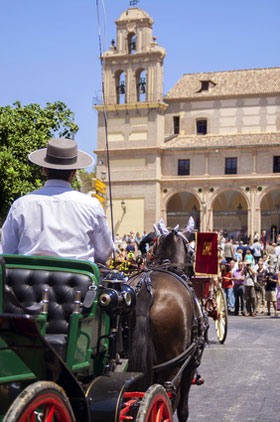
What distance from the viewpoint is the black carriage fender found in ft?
13.8

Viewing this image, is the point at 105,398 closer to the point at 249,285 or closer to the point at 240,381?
the point at 240,381

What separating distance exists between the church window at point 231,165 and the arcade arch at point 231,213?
2.06 meters

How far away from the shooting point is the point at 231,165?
174 ft

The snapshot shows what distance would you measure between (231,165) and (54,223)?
49.2 metres

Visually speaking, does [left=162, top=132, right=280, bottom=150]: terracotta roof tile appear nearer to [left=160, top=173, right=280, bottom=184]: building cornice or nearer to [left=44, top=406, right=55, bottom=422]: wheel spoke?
[left=160, top=173, right=280, bottom=184]: building cornice

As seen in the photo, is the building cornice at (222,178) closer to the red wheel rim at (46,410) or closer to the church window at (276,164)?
the church window at (276,164)

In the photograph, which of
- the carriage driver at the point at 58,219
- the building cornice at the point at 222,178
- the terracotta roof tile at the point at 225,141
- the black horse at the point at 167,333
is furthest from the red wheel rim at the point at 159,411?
the terracotta roof tile at the point at 225,141

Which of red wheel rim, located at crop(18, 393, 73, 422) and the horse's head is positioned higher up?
the horse's head

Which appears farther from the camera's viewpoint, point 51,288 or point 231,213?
point 231,213

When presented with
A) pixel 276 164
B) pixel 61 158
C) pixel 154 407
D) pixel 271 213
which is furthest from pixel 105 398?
pixel 276 164

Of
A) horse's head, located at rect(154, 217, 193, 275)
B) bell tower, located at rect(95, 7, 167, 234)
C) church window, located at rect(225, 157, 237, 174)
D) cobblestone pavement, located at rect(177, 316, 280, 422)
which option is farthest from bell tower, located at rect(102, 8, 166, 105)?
horse's head, located at rect(154, 217, 193, 275)

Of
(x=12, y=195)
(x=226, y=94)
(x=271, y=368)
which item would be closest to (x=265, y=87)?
(x=226, y=94)

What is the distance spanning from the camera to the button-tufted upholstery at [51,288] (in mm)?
4273

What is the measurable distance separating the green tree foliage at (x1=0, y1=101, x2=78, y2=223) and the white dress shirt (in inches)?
692
